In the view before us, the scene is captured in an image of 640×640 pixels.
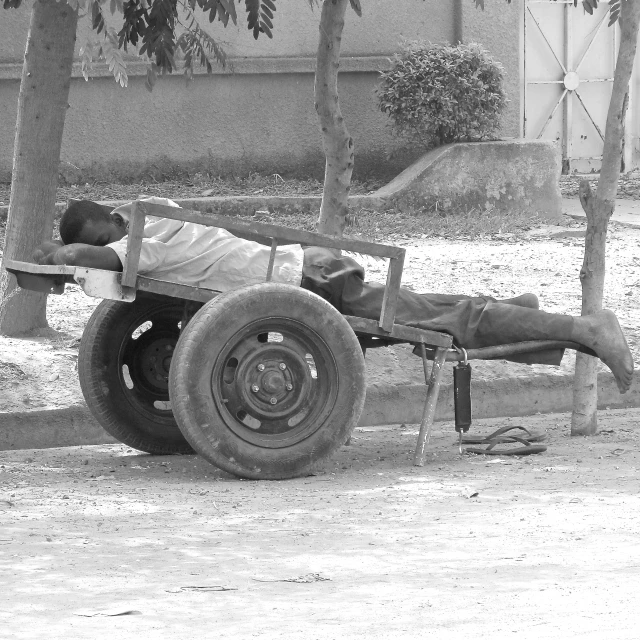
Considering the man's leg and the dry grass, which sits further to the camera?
the dry grass

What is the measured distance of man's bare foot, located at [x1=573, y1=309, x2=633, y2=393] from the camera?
6086mm

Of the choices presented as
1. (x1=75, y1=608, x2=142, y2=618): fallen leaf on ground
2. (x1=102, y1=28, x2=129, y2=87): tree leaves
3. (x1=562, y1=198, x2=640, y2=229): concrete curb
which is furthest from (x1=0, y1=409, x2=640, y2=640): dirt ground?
(x1=562, y1=198, x2=640, y2=229): concrete curb

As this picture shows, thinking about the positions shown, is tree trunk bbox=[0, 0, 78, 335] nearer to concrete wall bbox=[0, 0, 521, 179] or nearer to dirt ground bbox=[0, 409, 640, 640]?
dirt ground bbox=[0, 409, 640, 640]

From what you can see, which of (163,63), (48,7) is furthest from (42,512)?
(48,7)

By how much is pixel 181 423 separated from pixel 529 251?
607 centimetres

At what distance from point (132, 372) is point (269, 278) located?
3.27 feet

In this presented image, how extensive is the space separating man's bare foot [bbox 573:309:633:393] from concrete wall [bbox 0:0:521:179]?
7.82 metres

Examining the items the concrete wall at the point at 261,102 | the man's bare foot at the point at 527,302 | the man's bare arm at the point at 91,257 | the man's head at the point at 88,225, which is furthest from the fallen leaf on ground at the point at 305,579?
the concrete wall at the point at 261,102

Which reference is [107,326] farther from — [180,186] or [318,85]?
[180,186]

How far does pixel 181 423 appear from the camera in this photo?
5332mm

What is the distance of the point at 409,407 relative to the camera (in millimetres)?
7422

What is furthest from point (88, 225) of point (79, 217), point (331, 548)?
point (331, 548)

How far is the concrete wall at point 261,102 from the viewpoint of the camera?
13.3 meters

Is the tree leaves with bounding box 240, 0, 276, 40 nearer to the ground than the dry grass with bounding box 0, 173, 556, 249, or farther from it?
farther from it
